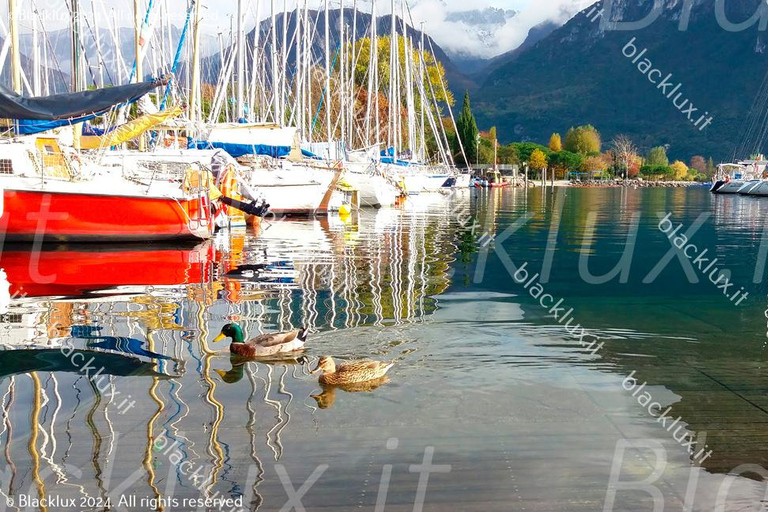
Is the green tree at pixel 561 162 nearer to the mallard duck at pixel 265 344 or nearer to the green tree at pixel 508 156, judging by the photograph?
the green tree at pixel 508 156

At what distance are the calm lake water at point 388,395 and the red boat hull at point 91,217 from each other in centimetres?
450

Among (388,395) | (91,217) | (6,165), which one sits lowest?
(388,395)

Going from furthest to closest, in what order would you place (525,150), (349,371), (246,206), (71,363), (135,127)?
(525,150) → (246,206) → (135,127) → (71,363) → (349,371)

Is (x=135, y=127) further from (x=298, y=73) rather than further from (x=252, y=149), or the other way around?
(x=298, y=73)

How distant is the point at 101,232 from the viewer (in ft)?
76.0

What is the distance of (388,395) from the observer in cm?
863

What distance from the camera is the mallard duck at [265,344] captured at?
10.2 m

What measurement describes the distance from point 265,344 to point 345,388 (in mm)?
1772

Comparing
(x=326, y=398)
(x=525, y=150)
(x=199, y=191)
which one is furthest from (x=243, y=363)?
(x=525, y=150)

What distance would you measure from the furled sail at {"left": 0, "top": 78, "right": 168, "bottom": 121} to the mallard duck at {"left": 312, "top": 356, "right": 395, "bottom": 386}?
974 cm

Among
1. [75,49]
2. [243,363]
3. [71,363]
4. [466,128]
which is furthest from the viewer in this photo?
[466,128]

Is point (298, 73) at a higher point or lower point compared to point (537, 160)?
higher

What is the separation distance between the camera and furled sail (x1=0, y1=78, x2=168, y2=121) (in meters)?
15.7

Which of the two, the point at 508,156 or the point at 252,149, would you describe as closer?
the point at 252,149
